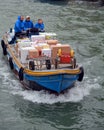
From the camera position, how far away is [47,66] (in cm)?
1614

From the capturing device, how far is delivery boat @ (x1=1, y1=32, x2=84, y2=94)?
15797 millimetres

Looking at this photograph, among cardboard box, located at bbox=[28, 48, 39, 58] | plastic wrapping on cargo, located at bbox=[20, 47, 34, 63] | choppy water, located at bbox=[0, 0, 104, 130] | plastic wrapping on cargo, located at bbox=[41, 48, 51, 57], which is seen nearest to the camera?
choppy water, located at bbox=[0, 0, 104, 130]

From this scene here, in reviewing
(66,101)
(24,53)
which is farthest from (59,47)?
(66,101)

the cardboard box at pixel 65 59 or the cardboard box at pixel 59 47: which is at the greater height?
the cardboard box at pixel 59 47

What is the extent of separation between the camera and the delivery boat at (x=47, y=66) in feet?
51.8

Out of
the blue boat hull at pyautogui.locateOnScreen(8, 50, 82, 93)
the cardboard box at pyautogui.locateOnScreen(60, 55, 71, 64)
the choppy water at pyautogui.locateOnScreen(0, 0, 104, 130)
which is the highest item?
the cardboard box at pyautogui.locateOnScreen(60, 55, 71, 64)

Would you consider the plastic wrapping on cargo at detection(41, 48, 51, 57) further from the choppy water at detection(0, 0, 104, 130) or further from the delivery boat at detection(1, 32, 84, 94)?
the choppy water at detection(0, 0, 104, 130)

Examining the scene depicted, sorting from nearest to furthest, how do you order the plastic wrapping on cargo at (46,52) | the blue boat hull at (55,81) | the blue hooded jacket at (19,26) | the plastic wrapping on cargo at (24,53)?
the blue boat hull at (55,81) → the plastic wrapping on cargo at (46,52) → the plastic wrapping on cargo at (24,53) → the blue hooded jacket at (19,26)

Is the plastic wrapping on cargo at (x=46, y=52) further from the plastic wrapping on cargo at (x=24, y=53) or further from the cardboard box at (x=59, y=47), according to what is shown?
the plastic wrapping on cargo at (x=24, y=53)

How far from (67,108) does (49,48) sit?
294cm

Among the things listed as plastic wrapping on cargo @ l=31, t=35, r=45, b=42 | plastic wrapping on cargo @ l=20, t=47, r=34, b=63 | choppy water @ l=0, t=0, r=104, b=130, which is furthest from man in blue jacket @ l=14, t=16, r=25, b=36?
plastic wrapping on cargo @ l=20, t=47, r=34, b=63

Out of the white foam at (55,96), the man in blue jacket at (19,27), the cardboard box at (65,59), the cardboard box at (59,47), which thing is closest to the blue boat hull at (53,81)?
the white foam at (55,96)

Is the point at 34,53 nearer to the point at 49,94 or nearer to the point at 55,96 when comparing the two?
the point at 49,94

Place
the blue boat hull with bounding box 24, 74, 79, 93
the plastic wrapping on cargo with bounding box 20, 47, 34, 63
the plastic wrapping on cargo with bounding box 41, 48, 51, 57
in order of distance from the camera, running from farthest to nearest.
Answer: the plastic wrapping on cargo with bounding box 20, 47, 34, 63 → the plastic wrapping on cargo with bounding box 41, 48, 51, 57 → the blue boat hull with bounding box 24, 74, 79, 93
